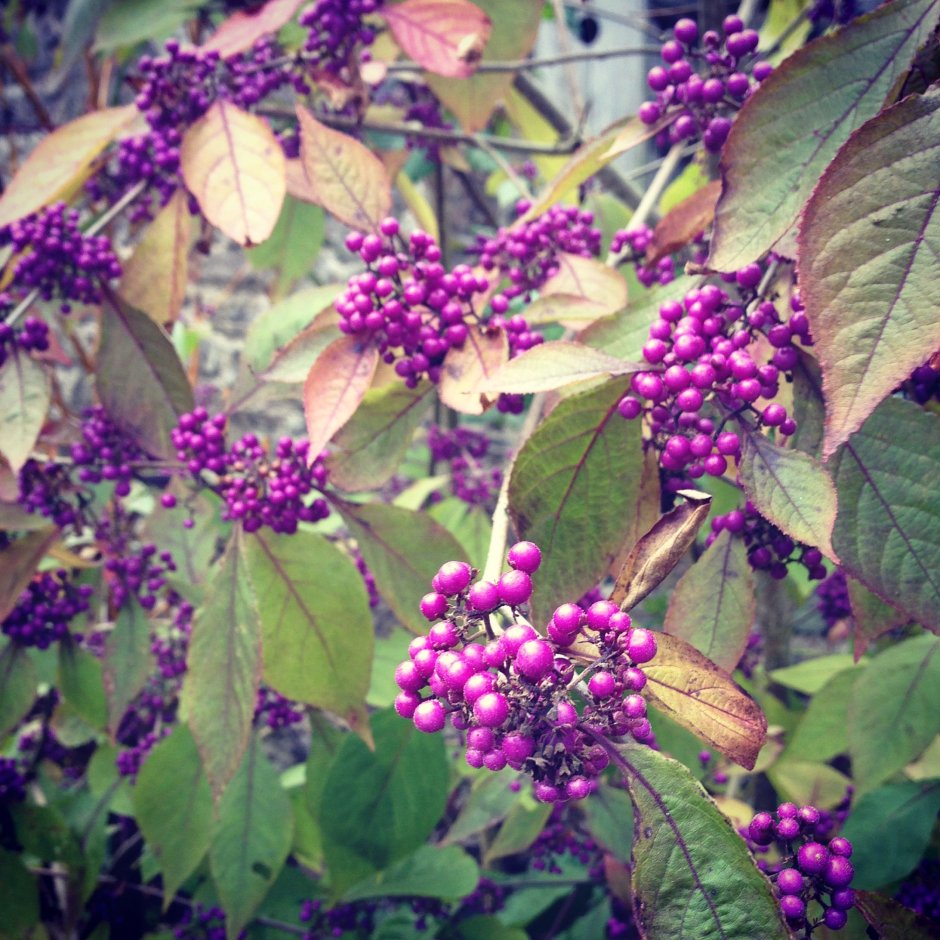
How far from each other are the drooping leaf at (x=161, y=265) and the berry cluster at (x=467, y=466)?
679 mm

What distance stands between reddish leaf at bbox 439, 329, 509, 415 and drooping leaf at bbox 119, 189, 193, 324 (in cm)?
57

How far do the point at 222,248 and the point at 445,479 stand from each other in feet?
4.80

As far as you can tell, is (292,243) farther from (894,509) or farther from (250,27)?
(894,509)

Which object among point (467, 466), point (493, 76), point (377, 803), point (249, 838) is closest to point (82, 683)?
point (249, 838)

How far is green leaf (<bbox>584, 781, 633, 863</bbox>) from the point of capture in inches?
51.7

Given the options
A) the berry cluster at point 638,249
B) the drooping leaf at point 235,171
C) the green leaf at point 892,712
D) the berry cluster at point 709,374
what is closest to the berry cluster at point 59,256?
the drooping leaf at point 235,171

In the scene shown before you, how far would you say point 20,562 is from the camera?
44.1 inches

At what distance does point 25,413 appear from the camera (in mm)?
989

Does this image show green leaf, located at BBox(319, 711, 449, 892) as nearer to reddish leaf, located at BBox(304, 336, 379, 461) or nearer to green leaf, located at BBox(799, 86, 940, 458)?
reddish leaf, located at BBox(304, 336, 379, 461)

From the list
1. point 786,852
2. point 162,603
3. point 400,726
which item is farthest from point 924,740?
point 162,603

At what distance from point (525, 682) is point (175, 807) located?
0.99 meters

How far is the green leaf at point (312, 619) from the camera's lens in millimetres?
995

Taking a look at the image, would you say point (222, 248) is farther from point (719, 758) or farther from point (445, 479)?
point (719, 758)

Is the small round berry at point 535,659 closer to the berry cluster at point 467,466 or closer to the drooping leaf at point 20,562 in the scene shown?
the drooping leaf at point 20,562
